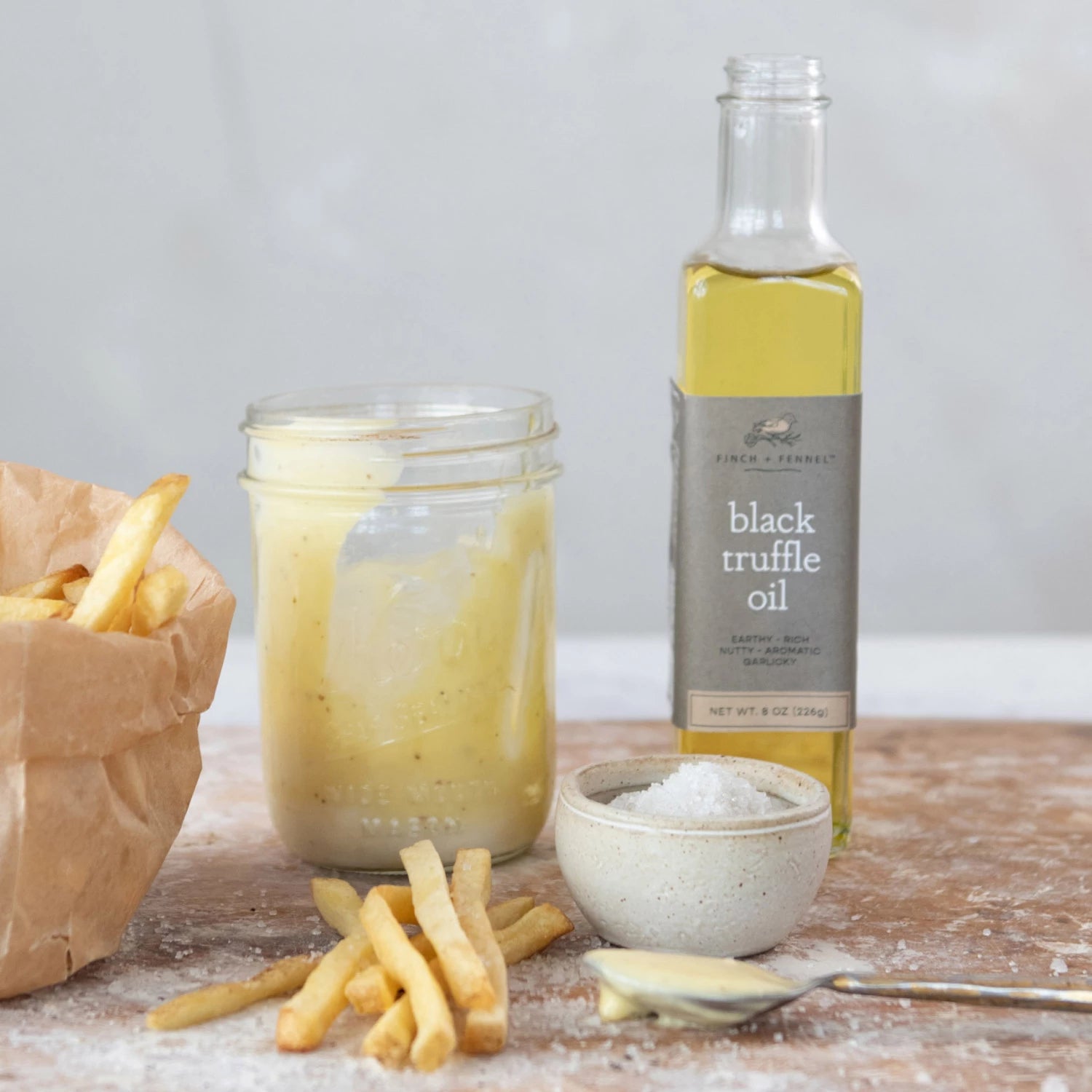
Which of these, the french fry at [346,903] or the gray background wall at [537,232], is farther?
the gray background wall at [537,232]

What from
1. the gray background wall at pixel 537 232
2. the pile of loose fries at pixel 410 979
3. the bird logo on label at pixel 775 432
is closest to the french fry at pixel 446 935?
the pile of loose fries at pixel 410 979

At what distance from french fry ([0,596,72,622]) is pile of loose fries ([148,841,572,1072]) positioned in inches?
11.9

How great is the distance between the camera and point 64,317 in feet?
8.75

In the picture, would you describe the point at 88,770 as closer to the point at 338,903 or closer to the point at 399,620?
the point at 338,903

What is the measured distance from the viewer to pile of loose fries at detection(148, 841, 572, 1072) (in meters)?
1.04

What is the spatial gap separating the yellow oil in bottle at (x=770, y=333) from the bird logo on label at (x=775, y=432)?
25 mm

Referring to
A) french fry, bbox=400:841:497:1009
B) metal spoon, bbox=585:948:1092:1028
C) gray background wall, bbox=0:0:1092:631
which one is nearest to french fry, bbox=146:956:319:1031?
french fry, bbox=400:841:497:1009

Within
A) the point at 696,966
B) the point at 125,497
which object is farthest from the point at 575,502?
A: the point at 696,966

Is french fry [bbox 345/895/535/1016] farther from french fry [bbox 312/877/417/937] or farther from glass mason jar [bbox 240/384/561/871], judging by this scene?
glass mason jar [bbox 240/384/561/871]

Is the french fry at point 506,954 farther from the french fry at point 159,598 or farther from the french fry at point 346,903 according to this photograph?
the french fry at point 159,598

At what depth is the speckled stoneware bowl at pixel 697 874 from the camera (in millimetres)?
1201

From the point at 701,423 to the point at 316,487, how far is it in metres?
0.38

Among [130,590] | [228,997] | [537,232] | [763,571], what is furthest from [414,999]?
[537,232]

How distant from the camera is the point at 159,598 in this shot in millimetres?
1172
